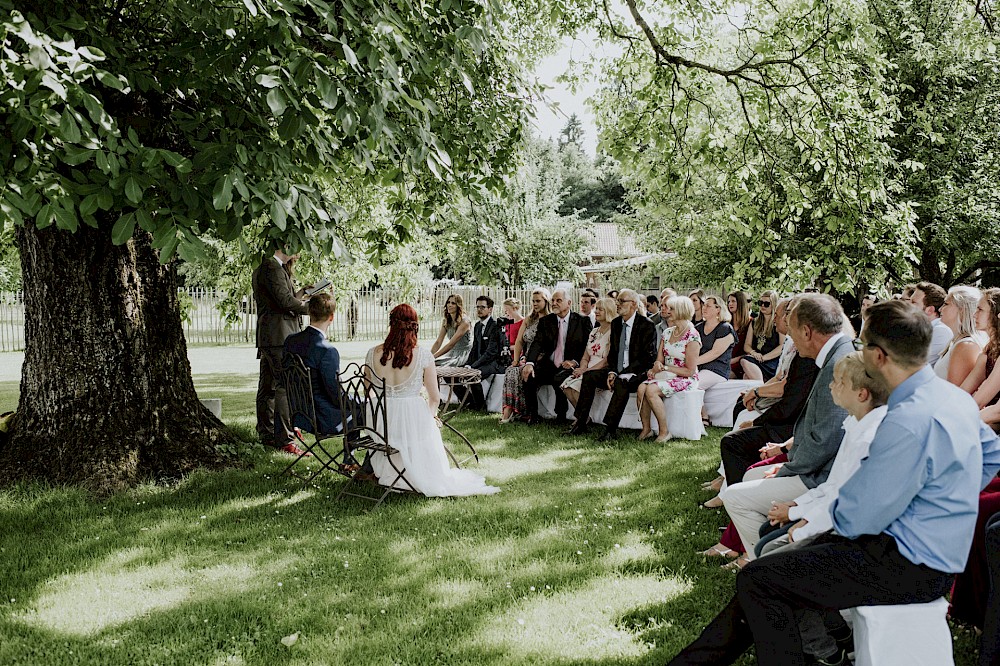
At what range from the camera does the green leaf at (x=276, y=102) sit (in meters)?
3.53

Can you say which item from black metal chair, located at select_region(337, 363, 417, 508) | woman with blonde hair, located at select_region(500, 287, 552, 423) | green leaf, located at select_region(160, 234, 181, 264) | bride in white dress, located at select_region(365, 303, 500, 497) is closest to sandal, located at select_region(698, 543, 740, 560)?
bride in white dress, located at select_region(365, 303, 500, 497)

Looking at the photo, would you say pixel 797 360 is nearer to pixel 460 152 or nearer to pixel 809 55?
pixel 460 152

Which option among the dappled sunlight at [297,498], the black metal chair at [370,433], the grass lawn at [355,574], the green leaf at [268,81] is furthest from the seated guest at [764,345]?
the green leaf at [268,81]

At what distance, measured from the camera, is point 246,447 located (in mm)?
7504

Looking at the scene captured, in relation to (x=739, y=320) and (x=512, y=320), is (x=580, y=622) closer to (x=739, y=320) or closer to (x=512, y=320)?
(x=739, y=320)

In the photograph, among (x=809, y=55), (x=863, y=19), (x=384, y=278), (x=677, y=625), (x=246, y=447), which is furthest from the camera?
(x=384, y=278)

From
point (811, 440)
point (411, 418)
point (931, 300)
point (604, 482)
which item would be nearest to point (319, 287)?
point (411, 418)

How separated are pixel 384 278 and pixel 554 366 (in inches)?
339

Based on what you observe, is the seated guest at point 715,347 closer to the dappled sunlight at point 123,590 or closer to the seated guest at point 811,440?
the seated guest at point 811,440

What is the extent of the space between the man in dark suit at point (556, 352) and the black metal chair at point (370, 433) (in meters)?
3.56

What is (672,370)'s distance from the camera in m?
8.70

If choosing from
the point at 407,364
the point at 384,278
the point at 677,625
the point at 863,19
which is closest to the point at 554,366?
the point at 407,364

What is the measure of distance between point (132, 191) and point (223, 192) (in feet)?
1.44

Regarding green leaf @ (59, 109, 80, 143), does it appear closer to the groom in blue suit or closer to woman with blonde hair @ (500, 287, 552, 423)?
the groom in blue suit
